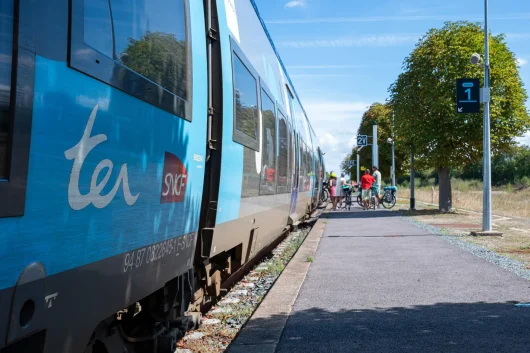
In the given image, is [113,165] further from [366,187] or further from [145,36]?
[366,187]

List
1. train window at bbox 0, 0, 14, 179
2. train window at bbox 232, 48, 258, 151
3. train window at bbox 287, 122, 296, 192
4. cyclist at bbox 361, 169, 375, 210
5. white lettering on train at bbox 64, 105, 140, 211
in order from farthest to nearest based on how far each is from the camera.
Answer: cyclist at bbox 361, 169, 375, 210, train window at bbox 287, 122, 296, 192, train window at bbox 232, 48, 258, 151, white lettering on train at bbox 64, 105, 140, 211, train window at bbox 0, 0, 14, 179

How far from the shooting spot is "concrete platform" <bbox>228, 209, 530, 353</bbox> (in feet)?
17.9

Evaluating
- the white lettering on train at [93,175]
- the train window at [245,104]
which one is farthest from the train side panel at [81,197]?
the train window at [245,104]

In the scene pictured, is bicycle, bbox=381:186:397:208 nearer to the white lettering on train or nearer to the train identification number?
the train identification number

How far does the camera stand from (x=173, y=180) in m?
3.99

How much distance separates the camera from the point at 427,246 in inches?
520

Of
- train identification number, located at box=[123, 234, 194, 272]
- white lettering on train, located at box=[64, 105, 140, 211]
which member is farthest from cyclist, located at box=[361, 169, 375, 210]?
white lettering on train, located at box=[64, 105, 140, 211]

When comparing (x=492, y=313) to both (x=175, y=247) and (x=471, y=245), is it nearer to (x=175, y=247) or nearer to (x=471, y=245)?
(x=175, y=247)

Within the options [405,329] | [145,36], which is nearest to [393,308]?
[405,329]

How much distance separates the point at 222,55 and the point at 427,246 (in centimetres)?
903

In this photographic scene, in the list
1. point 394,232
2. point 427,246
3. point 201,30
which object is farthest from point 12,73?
point 394,232

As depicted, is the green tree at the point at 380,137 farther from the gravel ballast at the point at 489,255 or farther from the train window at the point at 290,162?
the train window at the point at 290,162

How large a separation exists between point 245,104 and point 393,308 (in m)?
2.57

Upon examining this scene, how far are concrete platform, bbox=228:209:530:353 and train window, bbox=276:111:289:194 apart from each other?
1235 mm
